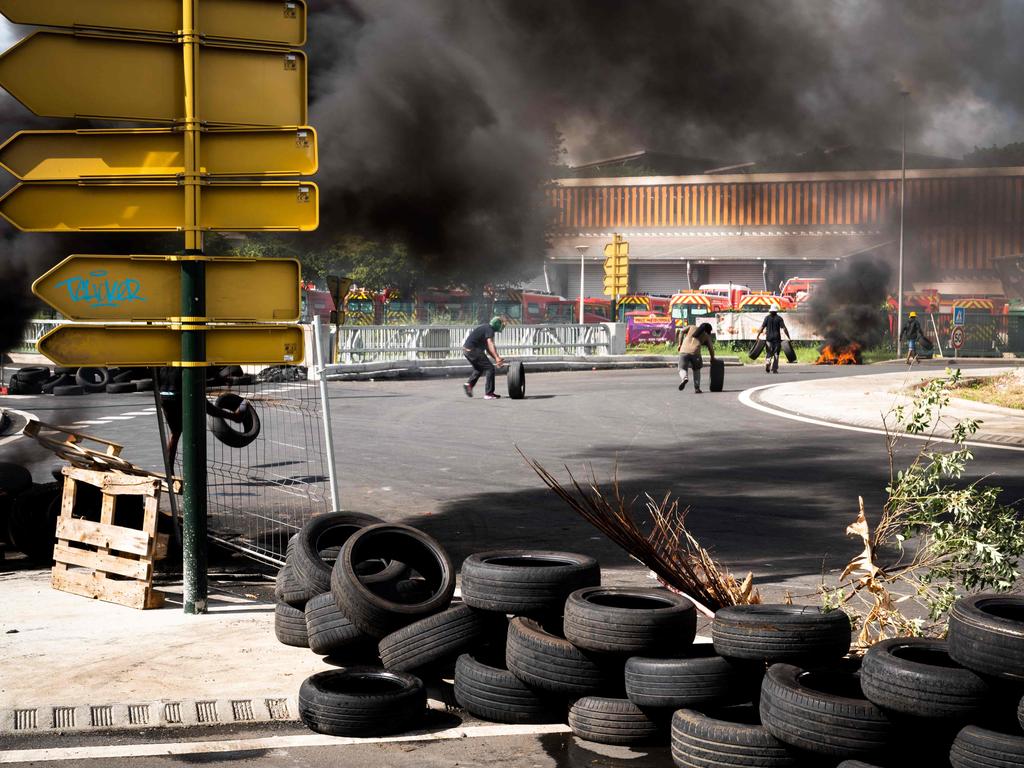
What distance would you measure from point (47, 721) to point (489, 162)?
367 inches

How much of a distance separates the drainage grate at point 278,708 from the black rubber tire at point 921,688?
2408 millimetres

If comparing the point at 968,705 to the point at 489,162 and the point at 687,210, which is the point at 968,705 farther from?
the point at 687,210

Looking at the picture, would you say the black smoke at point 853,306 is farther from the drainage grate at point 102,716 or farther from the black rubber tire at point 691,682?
the drainage grate at point 102,716

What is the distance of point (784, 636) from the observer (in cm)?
491

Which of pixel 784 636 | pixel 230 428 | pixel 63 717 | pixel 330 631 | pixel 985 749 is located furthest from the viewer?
pixel 230 428

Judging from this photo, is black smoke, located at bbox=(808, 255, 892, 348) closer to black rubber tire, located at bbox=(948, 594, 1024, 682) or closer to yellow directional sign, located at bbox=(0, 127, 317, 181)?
yellow directional sign, located at bbox=(0, 127, 317, 181)

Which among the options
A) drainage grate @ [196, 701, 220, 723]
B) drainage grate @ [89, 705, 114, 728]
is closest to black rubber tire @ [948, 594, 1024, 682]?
drainage grate @ [196, 701, 220, 723]

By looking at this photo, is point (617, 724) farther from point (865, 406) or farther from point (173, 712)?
point (865, 406)

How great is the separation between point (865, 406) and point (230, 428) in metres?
12.7

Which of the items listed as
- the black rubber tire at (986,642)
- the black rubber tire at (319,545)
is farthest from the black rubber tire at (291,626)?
the black rubber tire at (986,642)

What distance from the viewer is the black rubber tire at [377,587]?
5.84 meters

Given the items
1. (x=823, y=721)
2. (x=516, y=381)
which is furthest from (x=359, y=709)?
(x=516, y=381)

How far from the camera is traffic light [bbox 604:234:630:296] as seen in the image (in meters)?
36.5

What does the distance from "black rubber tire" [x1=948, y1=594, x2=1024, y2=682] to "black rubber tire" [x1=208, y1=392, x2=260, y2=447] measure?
8906 mm
